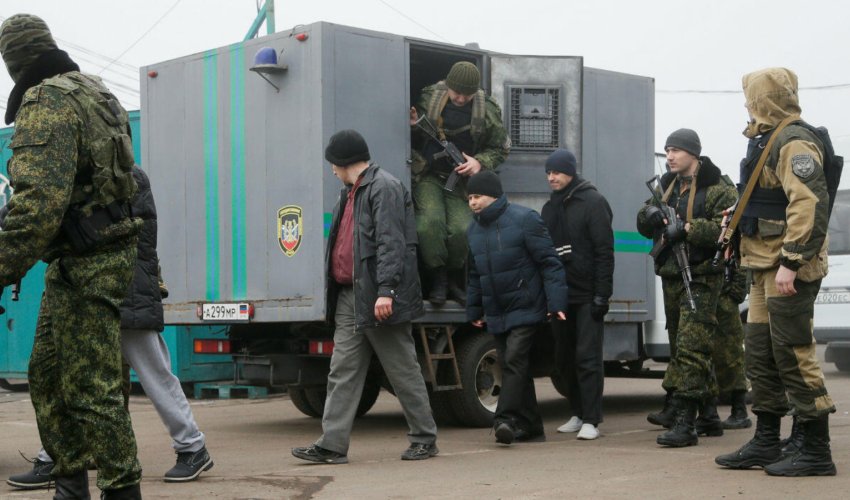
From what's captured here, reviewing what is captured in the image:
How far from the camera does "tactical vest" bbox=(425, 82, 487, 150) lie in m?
9.24

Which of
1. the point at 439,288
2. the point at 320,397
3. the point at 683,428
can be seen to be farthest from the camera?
the point at 320,397

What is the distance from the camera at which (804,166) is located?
6.07 m

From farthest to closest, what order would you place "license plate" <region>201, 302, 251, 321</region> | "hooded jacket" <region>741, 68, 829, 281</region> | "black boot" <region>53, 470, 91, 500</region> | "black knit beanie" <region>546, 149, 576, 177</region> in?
"license plate" <region>201, 302, 251, 321</region> < "black knit beanie" <region>546, 149, 576, 177</region> < "hooded jacket" <region>741, 68, 829, 281</region> < "black boot" <region>53, 470, 91, 500</region>

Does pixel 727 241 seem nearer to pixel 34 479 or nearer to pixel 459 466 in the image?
pixel 459 466

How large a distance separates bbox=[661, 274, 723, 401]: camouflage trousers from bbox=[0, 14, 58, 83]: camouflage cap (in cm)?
439

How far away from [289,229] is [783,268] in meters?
3.67

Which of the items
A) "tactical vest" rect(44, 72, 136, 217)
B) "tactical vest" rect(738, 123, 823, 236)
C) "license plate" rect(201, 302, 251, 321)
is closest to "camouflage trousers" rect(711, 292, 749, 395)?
"tactical vest" rect(738, 123, 823, 236)

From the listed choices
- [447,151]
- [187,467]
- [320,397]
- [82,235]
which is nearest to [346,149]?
[447,151]

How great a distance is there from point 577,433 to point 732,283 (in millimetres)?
1528

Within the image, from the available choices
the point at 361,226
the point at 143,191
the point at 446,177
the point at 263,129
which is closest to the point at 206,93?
the point at 263,129

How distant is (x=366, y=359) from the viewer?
7.30 m

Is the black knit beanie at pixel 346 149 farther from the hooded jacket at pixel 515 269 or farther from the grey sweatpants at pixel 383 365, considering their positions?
the hooded jacket at pixel 515 269

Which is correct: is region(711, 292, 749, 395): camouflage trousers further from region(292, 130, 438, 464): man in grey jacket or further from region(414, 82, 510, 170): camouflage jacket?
region(292, 130, 438, 464): man in grey jacket

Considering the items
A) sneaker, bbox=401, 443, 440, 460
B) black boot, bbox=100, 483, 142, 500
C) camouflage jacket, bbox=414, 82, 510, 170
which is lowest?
sneaker, bbox=401, 443, 440, 460
